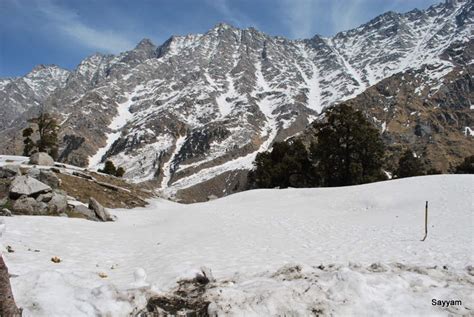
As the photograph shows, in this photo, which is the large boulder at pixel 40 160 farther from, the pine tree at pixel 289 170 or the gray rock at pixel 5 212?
the pine tree at pixel 289 170

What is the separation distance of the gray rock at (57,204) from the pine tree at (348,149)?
45.8m

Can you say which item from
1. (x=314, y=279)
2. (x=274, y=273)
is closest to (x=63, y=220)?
(x=274, y=273)

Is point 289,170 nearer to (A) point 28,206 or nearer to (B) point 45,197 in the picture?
(B) point 45,197

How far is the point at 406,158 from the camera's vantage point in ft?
283

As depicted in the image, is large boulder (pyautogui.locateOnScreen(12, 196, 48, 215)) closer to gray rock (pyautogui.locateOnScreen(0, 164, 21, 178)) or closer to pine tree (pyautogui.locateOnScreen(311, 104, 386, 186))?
gray rock (pyautogui.locateOnScreen(0, 164, 21, 178))

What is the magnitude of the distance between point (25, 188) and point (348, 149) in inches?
1935

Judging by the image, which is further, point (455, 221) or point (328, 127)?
point (328, 127)

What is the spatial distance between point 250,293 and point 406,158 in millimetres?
84704

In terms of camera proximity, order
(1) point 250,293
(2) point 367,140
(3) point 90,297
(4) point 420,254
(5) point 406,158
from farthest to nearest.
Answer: (5) point 406,158
(2) point 367,140
(4) point 420,254
(1) point 250,293
(3) point 90,297

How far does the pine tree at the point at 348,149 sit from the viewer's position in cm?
6155

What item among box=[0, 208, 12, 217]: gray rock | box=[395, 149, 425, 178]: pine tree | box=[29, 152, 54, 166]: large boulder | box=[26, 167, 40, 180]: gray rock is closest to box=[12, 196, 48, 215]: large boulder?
box=[0, 208, 12, 217]: gray rock

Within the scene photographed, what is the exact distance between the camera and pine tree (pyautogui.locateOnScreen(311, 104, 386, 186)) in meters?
61.5

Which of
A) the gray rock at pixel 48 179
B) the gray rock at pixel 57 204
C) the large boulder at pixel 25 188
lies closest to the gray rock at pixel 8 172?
the gray rock at pixel 48 179

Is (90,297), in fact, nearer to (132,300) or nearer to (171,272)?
(132,300)
